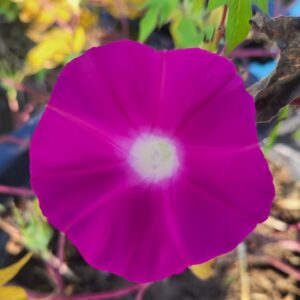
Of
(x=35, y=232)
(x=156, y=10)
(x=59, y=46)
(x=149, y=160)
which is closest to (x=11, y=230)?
(x=35, y=232)

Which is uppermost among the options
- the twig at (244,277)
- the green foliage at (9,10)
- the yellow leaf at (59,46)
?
the yellow leaf at (59,46)

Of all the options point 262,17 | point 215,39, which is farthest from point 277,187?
point 262,17

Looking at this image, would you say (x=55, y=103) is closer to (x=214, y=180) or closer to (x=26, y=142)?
(x=214, y=180)

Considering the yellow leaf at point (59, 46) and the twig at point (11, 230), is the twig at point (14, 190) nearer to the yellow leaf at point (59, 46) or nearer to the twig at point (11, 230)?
the twig at point (11, 230)

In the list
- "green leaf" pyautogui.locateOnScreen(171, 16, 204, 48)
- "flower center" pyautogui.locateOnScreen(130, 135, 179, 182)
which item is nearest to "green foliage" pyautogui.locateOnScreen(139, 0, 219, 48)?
"green leaf" pyautogui.locateOnScreen(171, 16, 204, 48)

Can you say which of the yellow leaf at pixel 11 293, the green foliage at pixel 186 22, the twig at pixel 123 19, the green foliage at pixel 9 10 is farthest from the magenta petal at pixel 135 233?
the green foliage at pixel 9 10

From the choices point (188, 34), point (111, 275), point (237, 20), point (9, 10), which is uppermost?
point (237, 20)

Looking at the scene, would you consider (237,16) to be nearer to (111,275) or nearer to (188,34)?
(188,34)
